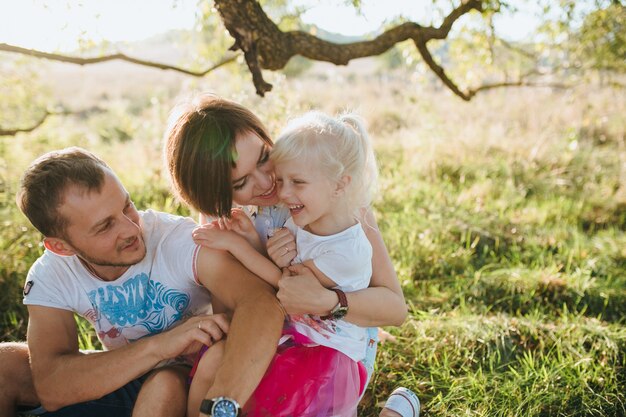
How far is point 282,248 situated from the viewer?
2.38m

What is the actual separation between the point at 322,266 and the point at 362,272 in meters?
0.17

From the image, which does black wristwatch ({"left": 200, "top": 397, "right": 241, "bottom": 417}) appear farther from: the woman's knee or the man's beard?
the man's beard

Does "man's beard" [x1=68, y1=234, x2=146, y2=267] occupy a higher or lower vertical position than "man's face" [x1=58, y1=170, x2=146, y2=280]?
lower

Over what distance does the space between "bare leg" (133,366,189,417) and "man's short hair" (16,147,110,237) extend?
27.5 inches

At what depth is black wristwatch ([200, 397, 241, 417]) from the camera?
199cm

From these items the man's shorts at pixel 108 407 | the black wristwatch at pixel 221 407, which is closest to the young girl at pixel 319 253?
the black wristwatch at pixel 221 407

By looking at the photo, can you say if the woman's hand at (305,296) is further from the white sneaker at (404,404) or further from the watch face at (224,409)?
the white sneaker at (404,404)

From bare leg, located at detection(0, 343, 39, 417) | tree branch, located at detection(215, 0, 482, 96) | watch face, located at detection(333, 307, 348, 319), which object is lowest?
bare leg, located at detection(0, 343, 39, 417)

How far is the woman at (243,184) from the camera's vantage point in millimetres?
2225

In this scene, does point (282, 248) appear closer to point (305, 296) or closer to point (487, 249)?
point (305, 296)

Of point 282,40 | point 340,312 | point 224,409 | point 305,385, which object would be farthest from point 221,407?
point 282,40

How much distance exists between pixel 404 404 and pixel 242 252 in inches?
39.2

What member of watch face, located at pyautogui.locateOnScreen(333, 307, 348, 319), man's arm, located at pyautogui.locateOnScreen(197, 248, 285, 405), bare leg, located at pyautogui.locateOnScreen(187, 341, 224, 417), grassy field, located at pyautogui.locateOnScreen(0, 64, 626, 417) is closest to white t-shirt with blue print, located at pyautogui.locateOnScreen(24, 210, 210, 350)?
man's arm, located at pyautogui.locateOnScreen(197, 248, 285, 405)

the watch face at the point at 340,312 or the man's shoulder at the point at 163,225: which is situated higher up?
the man's shoulder at the point at 163,225
